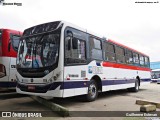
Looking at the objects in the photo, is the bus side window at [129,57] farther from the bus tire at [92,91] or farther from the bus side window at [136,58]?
the bus tire at [92,91]

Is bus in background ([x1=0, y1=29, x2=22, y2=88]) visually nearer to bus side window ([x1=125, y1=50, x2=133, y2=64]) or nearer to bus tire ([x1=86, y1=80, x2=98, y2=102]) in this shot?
bus tire ([x1=86, y1=80, x2=98, y2=102])

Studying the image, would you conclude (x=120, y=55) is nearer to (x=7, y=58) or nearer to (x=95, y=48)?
(x=95, y=48)

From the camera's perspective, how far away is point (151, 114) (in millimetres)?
6879

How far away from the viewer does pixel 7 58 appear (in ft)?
34.0

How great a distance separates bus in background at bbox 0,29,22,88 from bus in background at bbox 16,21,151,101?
5.37 ft

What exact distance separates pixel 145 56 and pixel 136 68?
3.46m

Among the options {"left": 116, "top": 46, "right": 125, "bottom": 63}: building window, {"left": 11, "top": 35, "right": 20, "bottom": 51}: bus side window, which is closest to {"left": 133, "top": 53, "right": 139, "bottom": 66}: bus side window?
{"left": 116, "top": 46, "right": 125, "bottom": 63}: building window

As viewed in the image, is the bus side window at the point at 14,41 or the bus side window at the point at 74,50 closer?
the bus side window at the point at 74,50

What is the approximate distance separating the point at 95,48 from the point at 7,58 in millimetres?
3994

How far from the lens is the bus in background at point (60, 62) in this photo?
771 centimetres

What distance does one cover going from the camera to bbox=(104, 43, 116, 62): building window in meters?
11.4

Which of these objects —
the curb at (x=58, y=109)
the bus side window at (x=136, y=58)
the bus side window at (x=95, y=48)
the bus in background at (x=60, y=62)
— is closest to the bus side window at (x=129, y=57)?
the bus side window at (x=136, y=58)

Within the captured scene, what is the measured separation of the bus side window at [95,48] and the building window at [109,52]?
2.29 feet

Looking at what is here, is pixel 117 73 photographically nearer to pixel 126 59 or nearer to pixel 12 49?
pixel 126 59
